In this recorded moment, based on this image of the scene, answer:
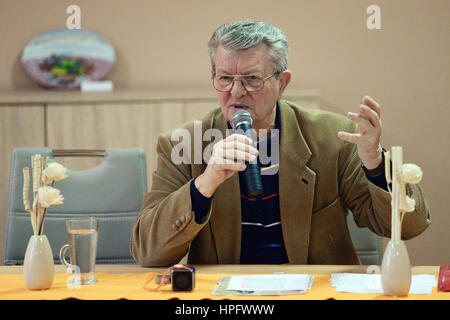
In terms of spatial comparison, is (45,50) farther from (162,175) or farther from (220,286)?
(220,286)

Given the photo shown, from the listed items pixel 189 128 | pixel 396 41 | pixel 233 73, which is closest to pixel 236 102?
pixel 233 73

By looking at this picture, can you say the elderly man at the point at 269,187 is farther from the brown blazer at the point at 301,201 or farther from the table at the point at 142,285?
the table at the point at 142,285

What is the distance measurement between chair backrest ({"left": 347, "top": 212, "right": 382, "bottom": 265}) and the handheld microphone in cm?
47

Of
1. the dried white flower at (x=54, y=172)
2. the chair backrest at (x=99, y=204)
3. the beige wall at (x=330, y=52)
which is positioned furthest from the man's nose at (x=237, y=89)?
the beige wall at (x=330, y=52)

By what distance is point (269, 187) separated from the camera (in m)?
1.88

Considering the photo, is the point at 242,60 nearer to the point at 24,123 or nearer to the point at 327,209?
the point at 327,209

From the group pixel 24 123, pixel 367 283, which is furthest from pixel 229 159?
pixel 24 123

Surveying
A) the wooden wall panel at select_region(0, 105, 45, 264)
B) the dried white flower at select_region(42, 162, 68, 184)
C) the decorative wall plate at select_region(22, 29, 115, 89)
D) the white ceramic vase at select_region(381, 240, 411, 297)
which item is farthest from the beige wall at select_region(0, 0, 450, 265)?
the white ceramic vase at select_region(381, 240, 411, 297)

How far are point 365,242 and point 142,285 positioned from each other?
0.86 m

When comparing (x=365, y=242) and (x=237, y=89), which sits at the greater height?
(x=237, y=89)

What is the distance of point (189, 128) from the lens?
1.96m

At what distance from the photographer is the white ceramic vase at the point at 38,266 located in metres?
1.35

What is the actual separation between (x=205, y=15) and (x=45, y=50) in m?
0.87
